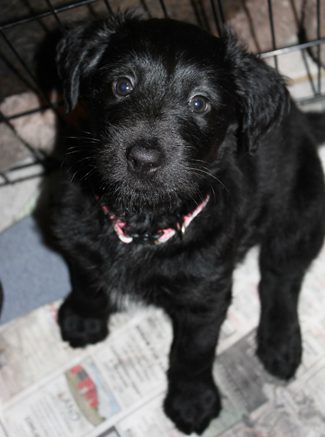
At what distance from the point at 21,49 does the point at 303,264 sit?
50.1 inches

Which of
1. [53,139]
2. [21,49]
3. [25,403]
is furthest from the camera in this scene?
[53,139]

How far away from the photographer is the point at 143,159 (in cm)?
127

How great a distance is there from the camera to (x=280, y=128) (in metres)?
1.79

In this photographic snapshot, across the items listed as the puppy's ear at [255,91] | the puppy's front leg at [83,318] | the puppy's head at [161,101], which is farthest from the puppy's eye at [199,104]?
the puppy's front leg at [83,318]

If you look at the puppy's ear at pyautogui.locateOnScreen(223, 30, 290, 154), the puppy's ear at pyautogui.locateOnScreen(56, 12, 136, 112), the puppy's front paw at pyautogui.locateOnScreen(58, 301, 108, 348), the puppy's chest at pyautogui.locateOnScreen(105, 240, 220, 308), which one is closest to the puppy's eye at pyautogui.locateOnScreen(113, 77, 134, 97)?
the puppy's ear at pyautogui.locateOnScreen(56, 12, 136, 112)

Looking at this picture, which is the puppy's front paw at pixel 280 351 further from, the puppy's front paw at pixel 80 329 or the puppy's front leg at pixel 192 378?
the puppy's front paw at pixel 80 329

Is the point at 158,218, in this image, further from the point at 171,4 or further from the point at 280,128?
the point at 171,4

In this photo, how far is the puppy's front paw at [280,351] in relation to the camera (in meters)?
1.92

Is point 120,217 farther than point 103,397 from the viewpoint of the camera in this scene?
No

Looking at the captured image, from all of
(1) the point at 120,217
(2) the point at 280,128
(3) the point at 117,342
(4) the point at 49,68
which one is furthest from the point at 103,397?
(4) the point at 49,68

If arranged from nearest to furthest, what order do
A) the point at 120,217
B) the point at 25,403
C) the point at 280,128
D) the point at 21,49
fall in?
1. the point at 120,217
2. the point at 280,128
3. the point at 25,403
4. the point at 21,49

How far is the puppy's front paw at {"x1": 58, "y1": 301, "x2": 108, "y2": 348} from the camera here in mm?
1972

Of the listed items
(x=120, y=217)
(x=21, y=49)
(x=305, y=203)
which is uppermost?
(x=21, y=49)

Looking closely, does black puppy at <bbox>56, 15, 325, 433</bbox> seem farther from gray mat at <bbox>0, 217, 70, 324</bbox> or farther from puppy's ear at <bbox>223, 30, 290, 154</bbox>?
gray mat at <bbox>0, 217, 70, 324</bbox>
